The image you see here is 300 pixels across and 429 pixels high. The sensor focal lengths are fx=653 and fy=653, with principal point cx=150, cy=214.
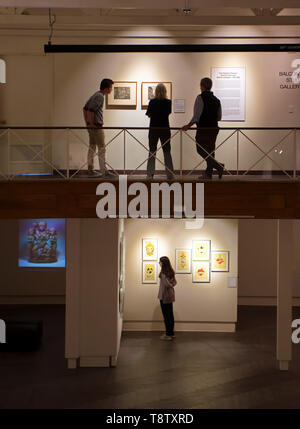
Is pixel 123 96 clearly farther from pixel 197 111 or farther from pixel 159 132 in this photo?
pixel 197 111

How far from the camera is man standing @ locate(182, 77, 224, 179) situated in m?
11.0

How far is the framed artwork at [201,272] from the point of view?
14422 millimetres

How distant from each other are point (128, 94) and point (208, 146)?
4756 millimetres

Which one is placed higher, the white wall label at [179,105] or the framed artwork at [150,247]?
the white wall label at [179,105]

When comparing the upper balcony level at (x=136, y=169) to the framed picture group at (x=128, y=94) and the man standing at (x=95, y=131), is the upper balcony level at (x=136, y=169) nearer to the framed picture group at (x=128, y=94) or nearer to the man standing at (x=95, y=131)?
the man standing at (x=95, y=131)

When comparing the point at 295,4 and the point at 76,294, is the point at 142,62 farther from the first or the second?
the point at 76,294

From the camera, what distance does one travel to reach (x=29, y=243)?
56.2 ft

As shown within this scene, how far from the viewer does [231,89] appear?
15406mm

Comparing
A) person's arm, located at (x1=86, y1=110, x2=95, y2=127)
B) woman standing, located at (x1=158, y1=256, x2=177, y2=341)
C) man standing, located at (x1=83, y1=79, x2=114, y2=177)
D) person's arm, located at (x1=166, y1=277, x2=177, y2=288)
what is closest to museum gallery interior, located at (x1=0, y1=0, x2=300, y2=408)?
man standing, located at (x1=83, y1=79, x2=114, y2=177)

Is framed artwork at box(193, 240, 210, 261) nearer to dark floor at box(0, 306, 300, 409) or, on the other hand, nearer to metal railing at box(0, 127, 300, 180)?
dark floor at box(0, 306, 300, 409)

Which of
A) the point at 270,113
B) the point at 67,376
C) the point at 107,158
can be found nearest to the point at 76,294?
the point at 67,376

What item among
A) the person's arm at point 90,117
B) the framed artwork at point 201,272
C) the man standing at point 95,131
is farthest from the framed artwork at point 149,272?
the person's arm at point 90,117

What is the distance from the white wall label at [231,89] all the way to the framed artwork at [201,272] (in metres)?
3.52

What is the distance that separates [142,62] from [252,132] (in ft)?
14.6
